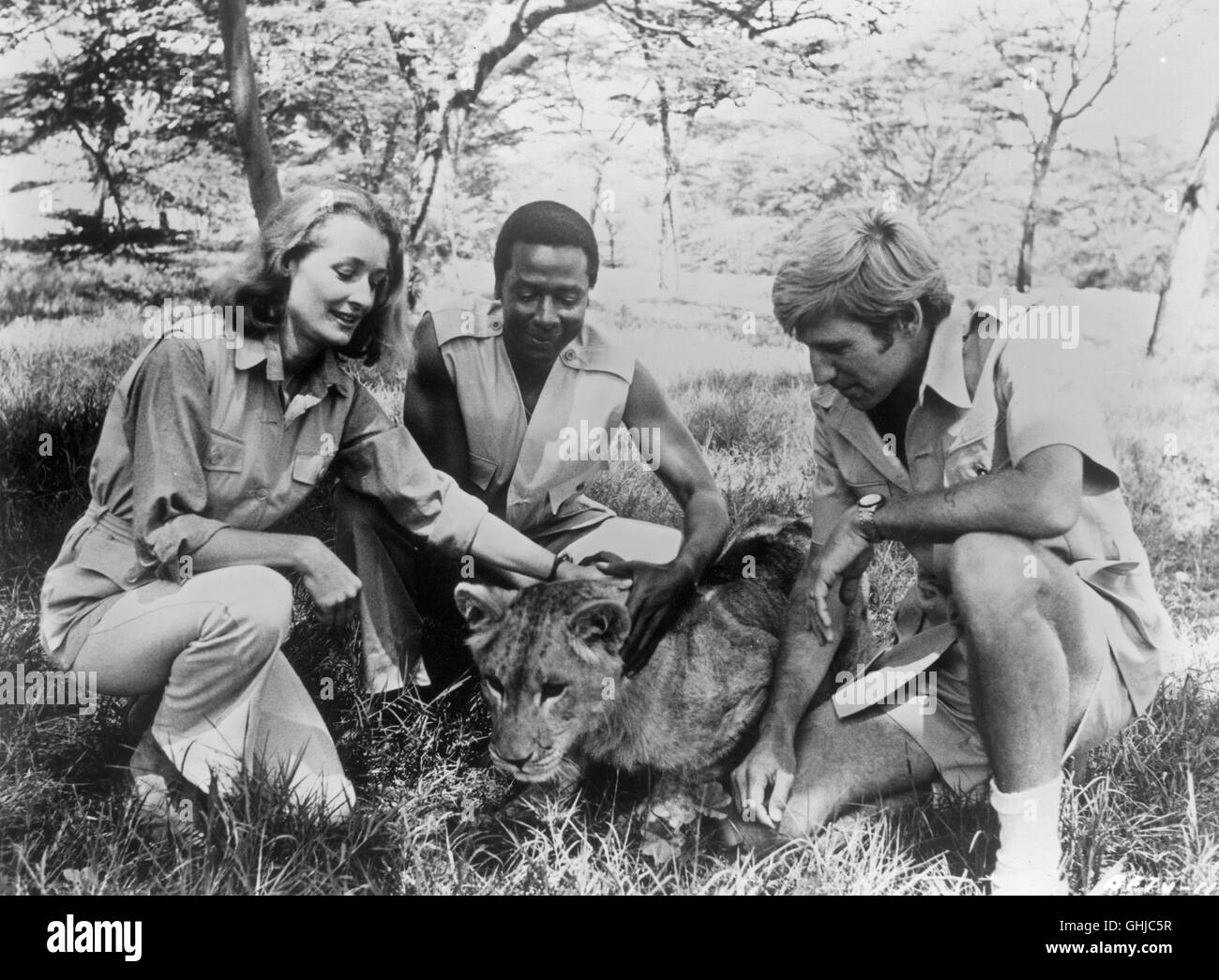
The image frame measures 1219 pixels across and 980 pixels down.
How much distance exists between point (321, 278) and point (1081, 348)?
252 centimetres

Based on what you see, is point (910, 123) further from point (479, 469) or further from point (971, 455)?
point (479, 469)

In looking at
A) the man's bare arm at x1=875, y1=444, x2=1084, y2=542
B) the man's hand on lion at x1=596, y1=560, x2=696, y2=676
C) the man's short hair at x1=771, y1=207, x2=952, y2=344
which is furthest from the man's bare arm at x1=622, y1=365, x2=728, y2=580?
the man's bare arm at x1=875, y1=444, x2=1084, y2=542

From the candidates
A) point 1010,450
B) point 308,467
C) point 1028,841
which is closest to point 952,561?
point 1010,450

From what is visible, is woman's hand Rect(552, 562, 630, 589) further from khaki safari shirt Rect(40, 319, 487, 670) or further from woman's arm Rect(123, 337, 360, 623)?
woman's arm Rect(123, 337, 360, 623)

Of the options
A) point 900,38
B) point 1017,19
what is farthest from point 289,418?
point 1017,19

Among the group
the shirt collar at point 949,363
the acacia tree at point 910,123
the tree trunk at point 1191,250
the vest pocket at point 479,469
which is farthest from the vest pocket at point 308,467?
the tree trunk at point 1191,250

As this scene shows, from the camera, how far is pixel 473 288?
162 inches

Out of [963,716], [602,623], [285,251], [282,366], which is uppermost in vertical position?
[285,251]

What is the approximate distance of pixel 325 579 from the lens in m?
3.77

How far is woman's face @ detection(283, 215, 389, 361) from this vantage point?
12.6 ft

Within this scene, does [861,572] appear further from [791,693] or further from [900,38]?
[900,38]

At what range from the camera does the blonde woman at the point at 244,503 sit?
366cm

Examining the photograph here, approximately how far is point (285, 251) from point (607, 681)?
1754 mm

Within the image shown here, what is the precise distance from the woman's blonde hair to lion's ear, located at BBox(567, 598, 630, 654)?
3.88 feet
